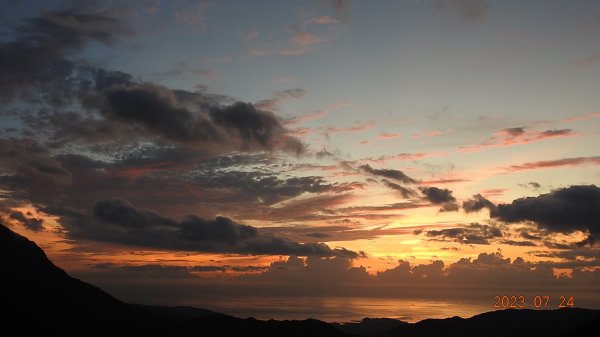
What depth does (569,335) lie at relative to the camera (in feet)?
619

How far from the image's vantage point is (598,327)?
17912 cm

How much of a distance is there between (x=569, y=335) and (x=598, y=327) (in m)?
12.9
